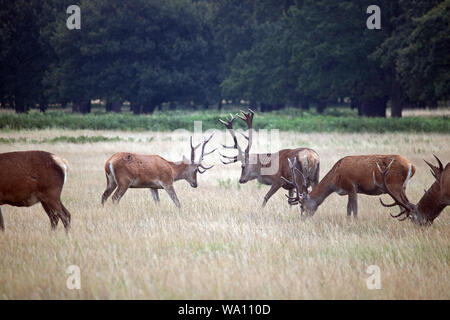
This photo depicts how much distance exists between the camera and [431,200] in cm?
804

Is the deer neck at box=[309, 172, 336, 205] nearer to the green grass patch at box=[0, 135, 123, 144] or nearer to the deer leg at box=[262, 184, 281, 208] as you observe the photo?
the deer leg at box=[262, 184, 281, 208]

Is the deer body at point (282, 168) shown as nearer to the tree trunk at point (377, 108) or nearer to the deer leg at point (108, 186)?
the deer leg at point (108, 186)

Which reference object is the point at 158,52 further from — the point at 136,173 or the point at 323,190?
the point at 323,190

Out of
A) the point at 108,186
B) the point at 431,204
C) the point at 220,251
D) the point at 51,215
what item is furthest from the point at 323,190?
the point at 51,215

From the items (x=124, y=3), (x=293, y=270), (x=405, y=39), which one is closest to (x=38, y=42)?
(x=124, y=3)

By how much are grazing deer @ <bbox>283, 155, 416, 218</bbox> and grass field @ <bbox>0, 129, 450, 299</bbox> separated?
37 cm

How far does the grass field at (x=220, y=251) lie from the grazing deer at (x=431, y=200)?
0.65ft

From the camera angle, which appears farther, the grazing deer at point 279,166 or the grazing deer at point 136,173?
the grazing deer at point 136,173

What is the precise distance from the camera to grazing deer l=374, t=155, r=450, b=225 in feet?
25.6

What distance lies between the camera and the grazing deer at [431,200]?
7.79 m

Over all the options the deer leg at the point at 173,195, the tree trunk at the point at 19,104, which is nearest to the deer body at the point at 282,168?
the deer leg at the point at 173,195

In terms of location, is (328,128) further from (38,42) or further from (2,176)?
(38,42)

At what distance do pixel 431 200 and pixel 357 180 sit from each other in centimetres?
123

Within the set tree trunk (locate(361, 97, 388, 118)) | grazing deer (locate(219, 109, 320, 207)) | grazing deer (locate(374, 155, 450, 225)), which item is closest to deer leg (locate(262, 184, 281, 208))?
grazing deer (locate(219, 109, 320, 207))
